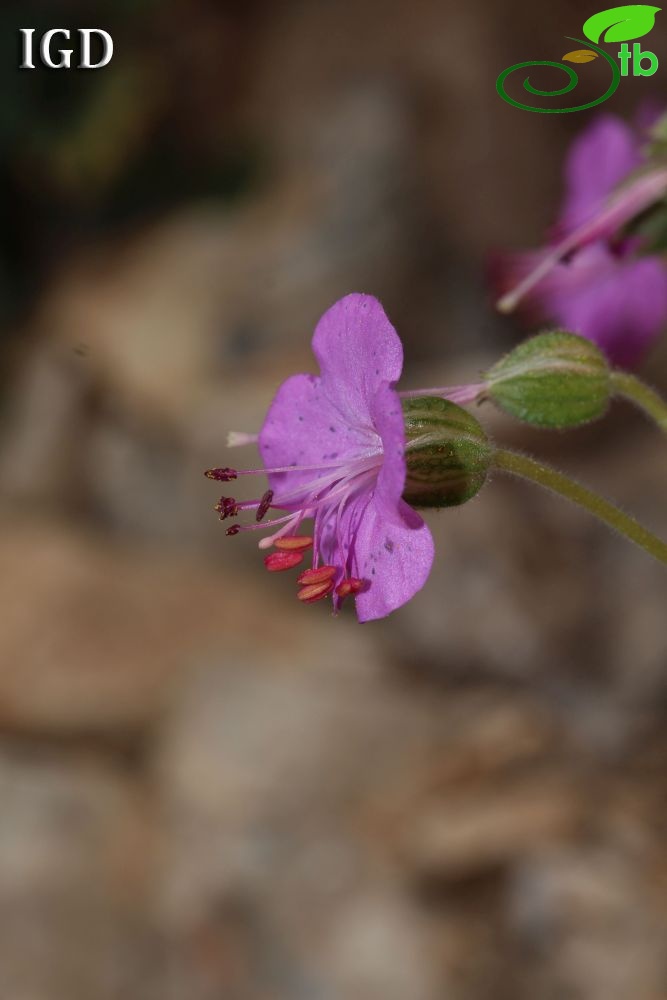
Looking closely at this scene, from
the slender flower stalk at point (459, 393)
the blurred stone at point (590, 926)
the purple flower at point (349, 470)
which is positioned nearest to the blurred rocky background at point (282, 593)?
the blurred stone at point (590, 926)

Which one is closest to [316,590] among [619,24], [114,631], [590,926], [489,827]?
[619,24]

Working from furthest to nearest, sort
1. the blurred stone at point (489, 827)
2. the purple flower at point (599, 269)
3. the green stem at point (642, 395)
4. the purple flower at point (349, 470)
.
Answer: the blurred stone at point (489, 827) < the purple flower at point (599, 269) < the green stem at point (642, 395) < the purple flower at point (349, 470)

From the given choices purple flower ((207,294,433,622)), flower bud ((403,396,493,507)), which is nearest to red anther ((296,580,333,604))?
purple flower ((207,294,433,622))

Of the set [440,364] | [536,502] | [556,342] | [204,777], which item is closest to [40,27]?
[440,364]

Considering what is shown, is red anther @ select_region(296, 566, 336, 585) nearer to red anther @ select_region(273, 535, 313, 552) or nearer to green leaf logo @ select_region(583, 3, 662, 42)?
red anther @ select_region(273, 535, 313, 552)

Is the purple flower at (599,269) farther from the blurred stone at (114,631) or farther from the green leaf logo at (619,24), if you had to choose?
the blurred stone at (114,631)

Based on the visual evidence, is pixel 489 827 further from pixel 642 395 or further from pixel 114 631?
pixel 642 395
